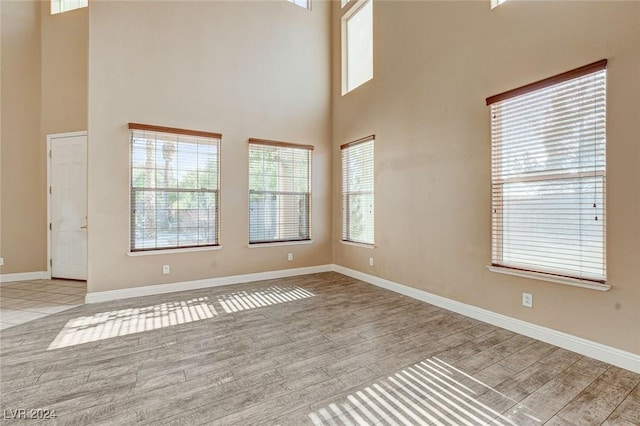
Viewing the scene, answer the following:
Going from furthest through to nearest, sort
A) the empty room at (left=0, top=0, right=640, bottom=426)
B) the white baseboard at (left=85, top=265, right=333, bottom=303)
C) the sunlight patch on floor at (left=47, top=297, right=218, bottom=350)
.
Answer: the white baseboard at (left=85, top=265, right=333, bottom=303)
the sunlight patch on floor at (left=47, top=297, right=218, bottom=350)
the empty room at (left=0, top=0, right=640, bottom=426)

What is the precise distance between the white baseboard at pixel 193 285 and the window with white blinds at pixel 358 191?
100 centimetres

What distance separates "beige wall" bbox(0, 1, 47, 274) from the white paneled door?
0.81ft

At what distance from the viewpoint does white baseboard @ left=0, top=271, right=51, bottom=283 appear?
482 cm

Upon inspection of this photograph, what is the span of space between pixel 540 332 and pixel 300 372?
2.23 m

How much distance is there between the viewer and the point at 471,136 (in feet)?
10.7

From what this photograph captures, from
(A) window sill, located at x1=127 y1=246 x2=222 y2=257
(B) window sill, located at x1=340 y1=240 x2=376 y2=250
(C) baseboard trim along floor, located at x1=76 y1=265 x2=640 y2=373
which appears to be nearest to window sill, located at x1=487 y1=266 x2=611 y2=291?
(C) baseboard trim along floor, located at x1=76 y1=265 x2=640 y2=373

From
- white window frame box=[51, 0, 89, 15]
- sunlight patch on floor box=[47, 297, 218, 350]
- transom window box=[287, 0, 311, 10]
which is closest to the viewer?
sunlight patch on floor box=[47, 297, 218, 350]

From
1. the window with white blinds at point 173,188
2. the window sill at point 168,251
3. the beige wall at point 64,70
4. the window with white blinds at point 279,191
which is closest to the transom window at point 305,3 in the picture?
the window with white blinds at point 279,191

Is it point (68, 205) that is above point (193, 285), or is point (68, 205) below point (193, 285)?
above

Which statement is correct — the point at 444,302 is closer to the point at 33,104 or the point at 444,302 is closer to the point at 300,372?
the point at 300,372

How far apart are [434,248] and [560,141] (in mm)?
1694

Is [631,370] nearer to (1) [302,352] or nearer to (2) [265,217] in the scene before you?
(1) [302,352]

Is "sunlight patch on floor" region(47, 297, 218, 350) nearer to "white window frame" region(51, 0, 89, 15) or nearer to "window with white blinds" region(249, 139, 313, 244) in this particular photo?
"window with white blinds" region(249, 139, 313, 244)

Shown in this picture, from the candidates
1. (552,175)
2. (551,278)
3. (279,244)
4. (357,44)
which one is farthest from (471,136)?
(279,244)
